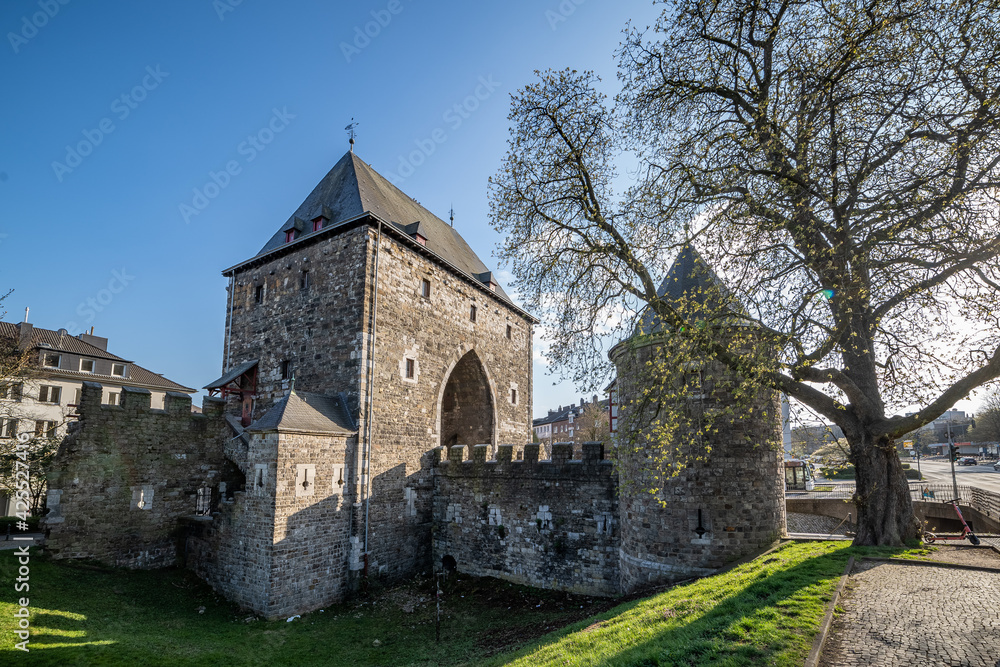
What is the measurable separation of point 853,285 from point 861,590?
4.43 meters

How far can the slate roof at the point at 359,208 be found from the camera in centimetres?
1697

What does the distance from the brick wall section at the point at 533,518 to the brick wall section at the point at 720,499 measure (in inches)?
86.9

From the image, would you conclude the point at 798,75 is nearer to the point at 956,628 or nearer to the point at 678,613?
the point at 956,628

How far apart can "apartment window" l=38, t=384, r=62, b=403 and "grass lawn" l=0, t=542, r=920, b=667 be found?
2042 cm

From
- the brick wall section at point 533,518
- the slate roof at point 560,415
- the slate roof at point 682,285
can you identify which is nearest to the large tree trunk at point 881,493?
the slate roof at point 682,285

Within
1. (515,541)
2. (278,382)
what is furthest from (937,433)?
(278,382)

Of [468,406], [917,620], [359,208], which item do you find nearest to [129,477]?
[359,208]

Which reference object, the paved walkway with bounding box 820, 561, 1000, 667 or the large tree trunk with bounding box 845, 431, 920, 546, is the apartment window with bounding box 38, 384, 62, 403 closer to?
the paved walkway with bounding box 820, 561, 1000, 667

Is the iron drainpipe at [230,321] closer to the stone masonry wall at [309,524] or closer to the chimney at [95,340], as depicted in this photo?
the stone masonry wall at [309,524]

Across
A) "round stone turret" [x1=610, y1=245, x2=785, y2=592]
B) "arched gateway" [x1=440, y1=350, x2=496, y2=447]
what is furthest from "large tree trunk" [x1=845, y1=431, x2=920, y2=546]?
"arched gateway" [x1=440, y1=350, x2=496, y2=447]

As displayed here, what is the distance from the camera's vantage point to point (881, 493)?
30.0ft

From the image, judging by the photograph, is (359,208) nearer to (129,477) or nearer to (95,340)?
(129,477)

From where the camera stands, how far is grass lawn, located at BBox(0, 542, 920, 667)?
620 centimetres

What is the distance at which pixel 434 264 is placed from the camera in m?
18.9
